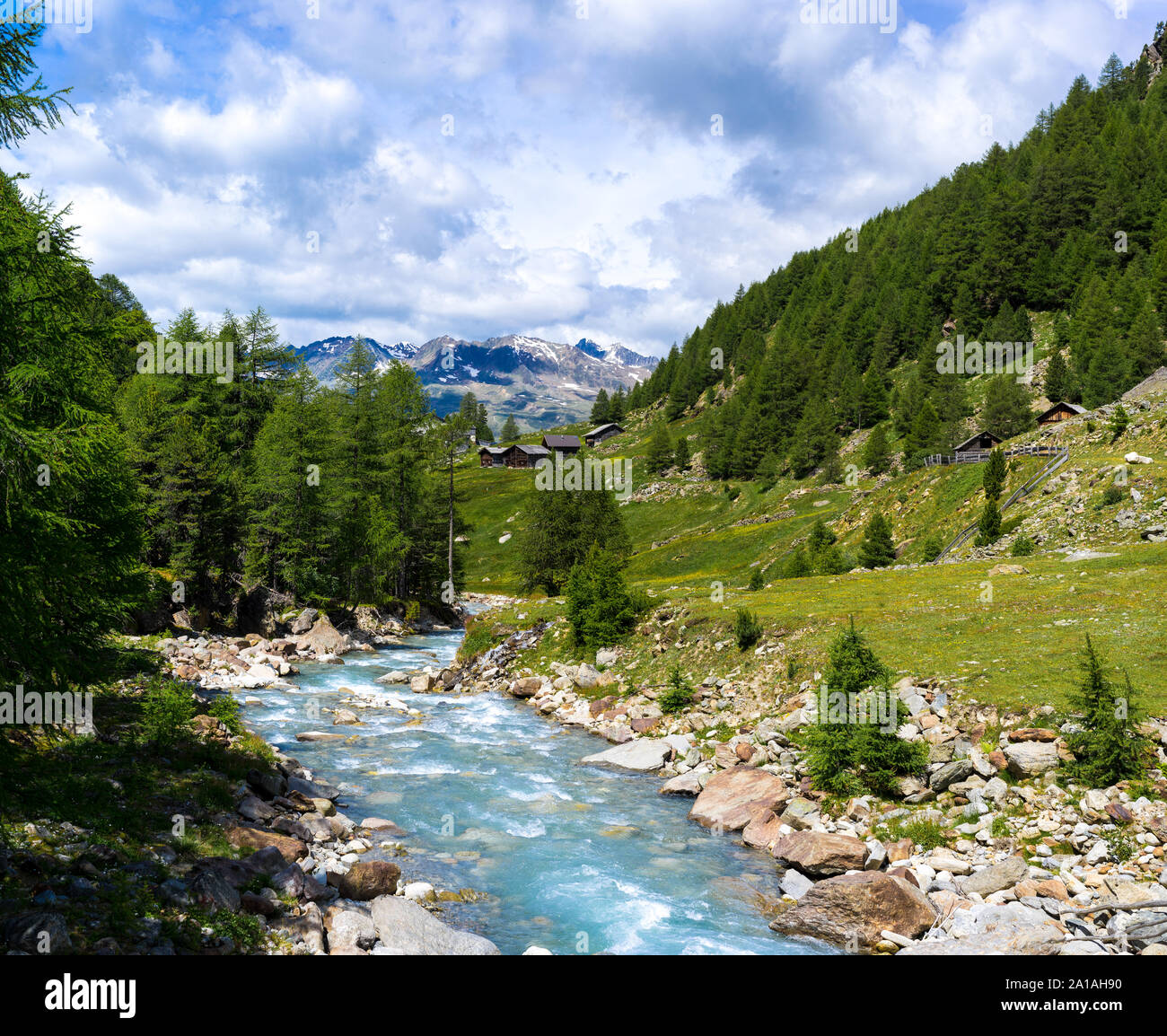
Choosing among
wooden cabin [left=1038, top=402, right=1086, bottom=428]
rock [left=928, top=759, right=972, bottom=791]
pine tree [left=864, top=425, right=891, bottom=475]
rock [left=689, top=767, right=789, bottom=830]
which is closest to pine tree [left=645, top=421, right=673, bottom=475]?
pine tree [left=864, top=425, right=891, bottom=475]

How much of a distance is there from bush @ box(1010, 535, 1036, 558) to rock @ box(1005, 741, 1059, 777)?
99.1 feet

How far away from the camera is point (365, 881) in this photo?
46.4 ft

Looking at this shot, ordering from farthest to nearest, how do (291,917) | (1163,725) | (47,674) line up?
(1163,725)
(291,917)
(47,674)

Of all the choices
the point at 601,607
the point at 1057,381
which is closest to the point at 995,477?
the point at 601,607

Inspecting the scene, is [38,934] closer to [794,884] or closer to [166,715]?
[166,715]

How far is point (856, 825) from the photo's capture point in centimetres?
1778

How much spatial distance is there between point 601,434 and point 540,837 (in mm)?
177485

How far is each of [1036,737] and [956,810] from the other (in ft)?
10.8

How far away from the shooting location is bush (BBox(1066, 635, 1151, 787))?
52.9 ft

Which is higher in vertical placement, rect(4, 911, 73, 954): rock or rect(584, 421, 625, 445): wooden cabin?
rect(584, 421, 625, 445): wooden cabin

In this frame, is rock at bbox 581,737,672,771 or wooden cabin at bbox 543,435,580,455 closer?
rock at bbox 581,737,672,771

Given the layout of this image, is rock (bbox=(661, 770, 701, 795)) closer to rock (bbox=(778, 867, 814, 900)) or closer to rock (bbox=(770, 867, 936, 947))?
rock (bbox=(778, 867, 814, 900))
